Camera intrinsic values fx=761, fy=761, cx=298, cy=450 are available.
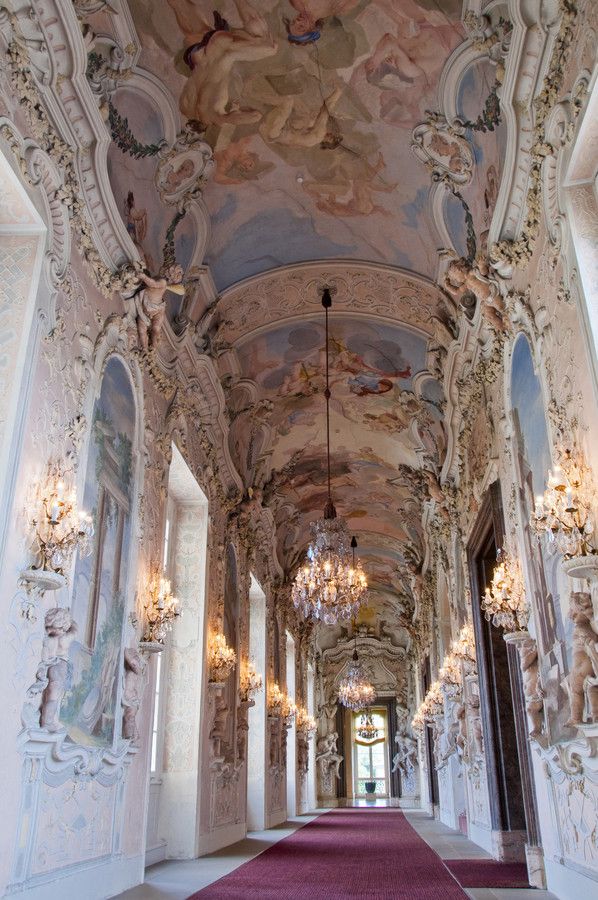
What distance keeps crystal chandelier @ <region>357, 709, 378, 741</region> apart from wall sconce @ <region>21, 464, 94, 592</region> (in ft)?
109

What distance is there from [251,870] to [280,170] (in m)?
8.96

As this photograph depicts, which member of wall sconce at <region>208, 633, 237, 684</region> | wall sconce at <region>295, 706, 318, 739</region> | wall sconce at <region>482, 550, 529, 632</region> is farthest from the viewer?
wall sconce at <region>295, 706, 318, 739</region>

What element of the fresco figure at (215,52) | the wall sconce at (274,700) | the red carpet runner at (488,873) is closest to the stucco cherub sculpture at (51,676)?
the red carpet runner at (488,873)

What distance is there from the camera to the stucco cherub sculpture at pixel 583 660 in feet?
17.4

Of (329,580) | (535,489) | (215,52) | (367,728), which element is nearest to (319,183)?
(215,52)

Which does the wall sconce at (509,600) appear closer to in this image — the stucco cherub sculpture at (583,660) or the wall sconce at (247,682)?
the stucco cherub sculpture at (583,660)

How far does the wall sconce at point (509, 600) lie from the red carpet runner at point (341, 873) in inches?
99.8

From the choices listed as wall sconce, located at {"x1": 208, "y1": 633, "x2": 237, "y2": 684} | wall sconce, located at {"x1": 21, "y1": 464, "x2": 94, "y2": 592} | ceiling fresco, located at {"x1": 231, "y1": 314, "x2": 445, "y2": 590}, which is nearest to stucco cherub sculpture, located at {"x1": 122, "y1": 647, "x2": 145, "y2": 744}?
wall sconce, located at {"x1": 21, "y1": 464, "x2": 94, "y2": 592}

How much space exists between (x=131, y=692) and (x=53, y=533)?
2881 millimetres

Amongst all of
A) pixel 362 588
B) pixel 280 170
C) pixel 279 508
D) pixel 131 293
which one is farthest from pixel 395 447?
pixel 131 293

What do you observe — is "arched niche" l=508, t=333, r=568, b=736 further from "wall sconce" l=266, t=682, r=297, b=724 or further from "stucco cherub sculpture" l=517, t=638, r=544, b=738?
"wall sconce" l=266, t=682, r=297, b=724

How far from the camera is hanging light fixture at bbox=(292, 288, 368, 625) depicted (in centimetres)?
A: 1249

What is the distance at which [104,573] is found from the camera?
7.61m

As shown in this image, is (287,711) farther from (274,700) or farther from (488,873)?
(488,873)
